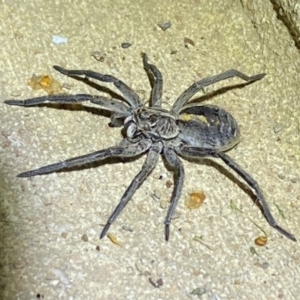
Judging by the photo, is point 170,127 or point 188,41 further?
point 188,41

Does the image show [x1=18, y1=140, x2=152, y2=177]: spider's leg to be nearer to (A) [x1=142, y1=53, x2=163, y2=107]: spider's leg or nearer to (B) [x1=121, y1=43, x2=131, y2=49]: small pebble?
(A) [x1=142, y1=53, x2=163, y2=107]: spider's leg

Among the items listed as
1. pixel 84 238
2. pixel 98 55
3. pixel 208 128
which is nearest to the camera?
pixel 84 238

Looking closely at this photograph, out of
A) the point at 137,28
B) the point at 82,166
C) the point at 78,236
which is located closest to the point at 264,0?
the point at 137,28

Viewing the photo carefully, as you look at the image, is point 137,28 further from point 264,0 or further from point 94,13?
point 264,0

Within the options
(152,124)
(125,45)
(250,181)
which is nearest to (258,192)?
(250,181)

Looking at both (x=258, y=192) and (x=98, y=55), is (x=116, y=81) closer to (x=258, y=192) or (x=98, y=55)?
(x=98, y=55)
